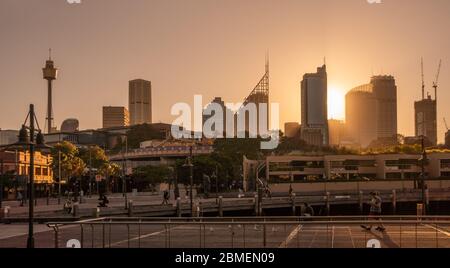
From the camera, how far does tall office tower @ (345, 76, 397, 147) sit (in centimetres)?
1528

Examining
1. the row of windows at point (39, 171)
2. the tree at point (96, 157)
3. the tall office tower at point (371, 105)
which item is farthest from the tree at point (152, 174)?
the tall office tower at point (371, 105)

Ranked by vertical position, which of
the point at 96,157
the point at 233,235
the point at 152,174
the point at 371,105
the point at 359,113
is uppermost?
the point at 371,105

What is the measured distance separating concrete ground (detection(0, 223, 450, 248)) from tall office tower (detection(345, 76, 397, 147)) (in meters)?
3.20

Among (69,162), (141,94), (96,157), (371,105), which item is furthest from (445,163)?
(141,94)

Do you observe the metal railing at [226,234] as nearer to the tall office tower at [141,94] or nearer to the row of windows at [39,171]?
the tall office tower at [141,94]

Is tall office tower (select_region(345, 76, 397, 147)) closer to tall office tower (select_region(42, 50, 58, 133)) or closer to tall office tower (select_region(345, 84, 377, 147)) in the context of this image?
tall office tower (select_region(345, 84, 377, 147))

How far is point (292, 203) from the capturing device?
191ft

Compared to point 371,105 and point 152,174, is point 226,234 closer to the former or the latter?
point 371,105

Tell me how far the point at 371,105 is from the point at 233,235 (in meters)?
13.9

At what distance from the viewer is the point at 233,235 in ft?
54.1

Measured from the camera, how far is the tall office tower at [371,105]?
15277mm

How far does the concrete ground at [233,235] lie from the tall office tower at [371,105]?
10.5 feet
